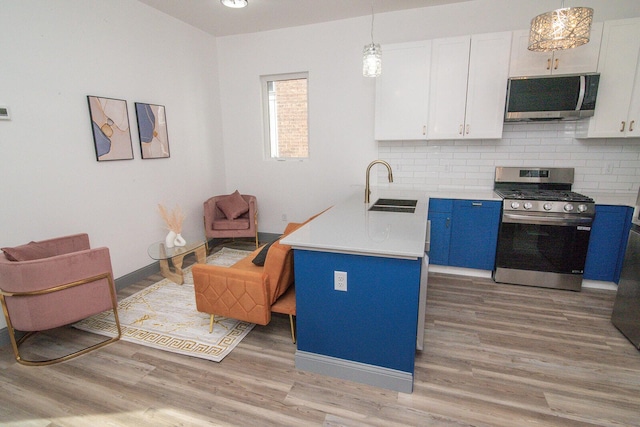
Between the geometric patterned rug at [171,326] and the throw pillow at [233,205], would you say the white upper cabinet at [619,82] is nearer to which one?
the geometric patterned rug at [171,326]

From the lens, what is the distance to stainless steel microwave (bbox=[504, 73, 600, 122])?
307cm

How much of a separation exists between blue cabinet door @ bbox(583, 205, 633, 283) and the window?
345cm

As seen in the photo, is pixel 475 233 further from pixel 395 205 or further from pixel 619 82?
pixel 619 82

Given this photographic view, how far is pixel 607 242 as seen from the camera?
10.2 feet

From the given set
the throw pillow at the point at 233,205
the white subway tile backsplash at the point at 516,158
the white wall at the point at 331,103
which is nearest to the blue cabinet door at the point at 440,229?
the white subway tile backsplash at the point at 516,158

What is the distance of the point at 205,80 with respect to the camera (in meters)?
4.50

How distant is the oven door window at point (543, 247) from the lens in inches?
123

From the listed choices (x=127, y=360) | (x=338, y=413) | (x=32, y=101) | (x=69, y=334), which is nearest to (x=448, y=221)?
(x=338, y=413)

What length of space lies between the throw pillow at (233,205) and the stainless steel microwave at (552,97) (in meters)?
3.44

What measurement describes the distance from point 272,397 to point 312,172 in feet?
10.4

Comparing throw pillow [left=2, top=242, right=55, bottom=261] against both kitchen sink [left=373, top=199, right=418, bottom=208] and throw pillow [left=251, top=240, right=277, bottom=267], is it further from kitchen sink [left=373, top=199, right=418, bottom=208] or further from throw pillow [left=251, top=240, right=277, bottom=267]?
kitchen sink [left=373, top=199, right=418, bottom=208]

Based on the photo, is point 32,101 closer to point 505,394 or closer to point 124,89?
point 124,89

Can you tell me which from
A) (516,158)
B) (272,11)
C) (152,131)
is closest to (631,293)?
(516,158)

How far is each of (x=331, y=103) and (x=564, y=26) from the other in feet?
8.76
